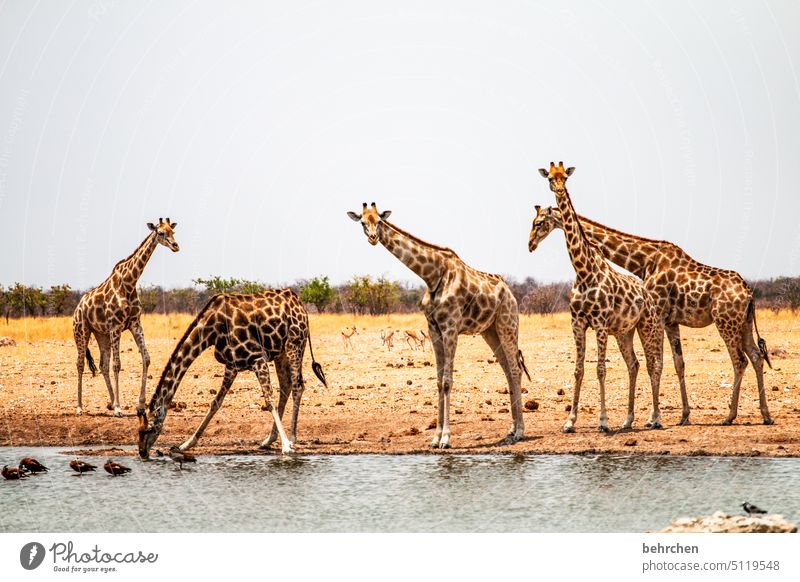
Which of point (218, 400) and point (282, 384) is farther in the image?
point (282, 384)

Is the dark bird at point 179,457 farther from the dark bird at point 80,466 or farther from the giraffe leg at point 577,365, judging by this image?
the giraffe leg at point 577,365

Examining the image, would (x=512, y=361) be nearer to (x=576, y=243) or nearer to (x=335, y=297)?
(x=576, y=243)

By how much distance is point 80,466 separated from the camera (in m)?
15.2

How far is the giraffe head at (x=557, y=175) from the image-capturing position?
17.4m

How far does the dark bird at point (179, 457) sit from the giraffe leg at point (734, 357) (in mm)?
7996

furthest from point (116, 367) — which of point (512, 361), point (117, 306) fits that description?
point (512, 361)

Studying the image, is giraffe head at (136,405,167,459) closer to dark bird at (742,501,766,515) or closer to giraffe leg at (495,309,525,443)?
giraffe leg at (495,309,525,443)

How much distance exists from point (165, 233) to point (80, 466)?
573cm

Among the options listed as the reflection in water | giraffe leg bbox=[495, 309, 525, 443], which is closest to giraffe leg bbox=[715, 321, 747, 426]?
the reflection in water

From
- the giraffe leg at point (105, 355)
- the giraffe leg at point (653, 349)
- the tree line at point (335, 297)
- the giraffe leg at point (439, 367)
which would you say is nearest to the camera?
the giraffe leg at point (439, 367)

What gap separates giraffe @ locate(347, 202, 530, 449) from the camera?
1587 centimetres
